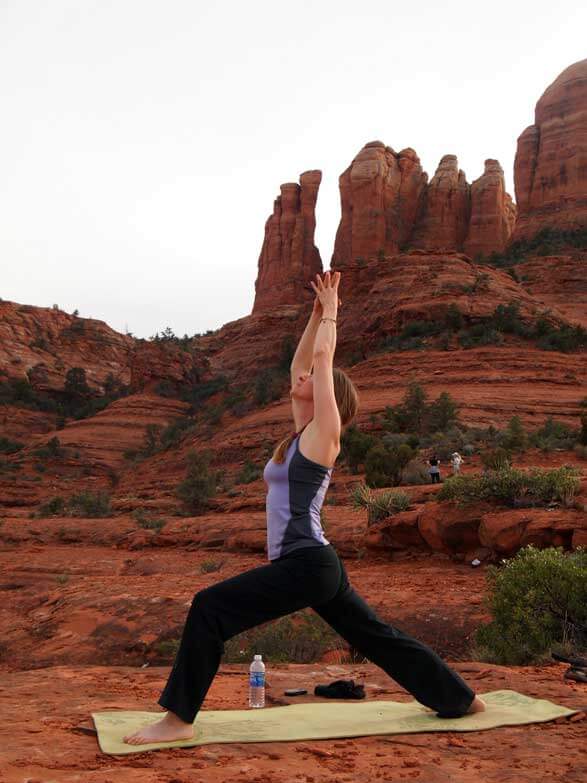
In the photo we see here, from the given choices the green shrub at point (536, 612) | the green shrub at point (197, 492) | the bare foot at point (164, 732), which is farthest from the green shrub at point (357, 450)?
the bare foot at point (164, 732)

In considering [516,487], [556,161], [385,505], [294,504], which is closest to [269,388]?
[385,505]

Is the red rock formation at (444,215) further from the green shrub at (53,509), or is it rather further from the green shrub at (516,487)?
the green shrub at (516,487)

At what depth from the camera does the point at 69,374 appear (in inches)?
2379

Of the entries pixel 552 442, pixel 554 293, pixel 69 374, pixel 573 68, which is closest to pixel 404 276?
pixel 554 293

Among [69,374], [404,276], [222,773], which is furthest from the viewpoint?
[69,374]

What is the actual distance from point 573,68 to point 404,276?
3458 cm

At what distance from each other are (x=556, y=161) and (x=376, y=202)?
1524 cm

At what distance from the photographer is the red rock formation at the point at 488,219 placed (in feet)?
215

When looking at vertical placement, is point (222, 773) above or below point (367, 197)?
below

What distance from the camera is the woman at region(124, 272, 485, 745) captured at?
3449 millimetres

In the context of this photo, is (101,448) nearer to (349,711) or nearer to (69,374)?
(69,374)

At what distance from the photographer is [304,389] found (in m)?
3.83

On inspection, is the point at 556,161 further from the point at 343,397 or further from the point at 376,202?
the point at 343,397

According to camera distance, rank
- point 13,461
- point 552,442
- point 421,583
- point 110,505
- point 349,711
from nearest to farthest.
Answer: point 349,711 < point 421,583 < point 552,442 < point 110,505 < point 13,461
